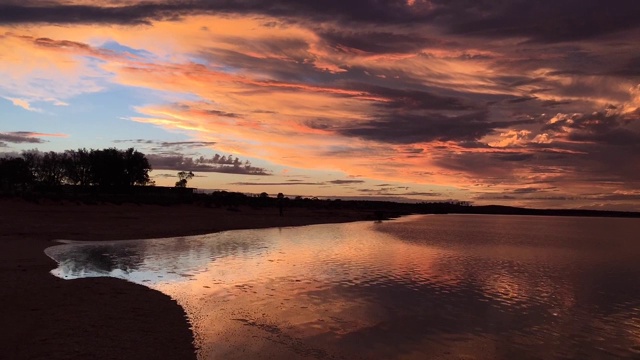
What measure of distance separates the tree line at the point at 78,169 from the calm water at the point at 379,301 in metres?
85.9

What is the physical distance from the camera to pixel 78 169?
120625 mm

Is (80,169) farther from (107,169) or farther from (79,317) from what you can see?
(79,317)

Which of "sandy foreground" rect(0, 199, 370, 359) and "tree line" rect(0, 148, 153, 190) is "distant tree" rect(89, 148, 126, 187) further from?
"sandy foreground" rect(0, 199, 370, 359)

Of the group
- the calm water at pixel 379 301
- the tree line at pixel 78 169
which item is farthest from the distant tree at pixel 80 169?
the calm water at pixel 379 301

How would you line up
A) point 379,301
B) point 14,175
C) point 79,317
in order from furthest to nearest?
point 14,175
point 379,301
point 79,317

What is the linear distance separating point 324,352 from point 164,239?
101 ft

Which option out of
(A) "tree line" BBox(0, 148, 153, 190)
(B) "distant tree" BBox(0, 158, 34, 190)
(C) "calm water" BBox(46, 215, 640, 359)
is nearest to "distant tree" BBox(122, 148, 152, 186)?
(A) "tree line" BBox(0, 148, 153, 190)

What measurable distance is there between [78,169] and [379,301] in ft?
391

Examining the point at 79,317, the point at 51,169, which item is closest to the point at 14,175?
the point at 51,169

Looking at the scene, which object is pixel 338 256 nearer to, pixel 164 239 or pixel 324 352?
pixel 164 239

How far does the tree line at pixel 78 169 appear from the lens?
11306cm

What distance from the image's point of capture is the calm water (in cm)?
1345

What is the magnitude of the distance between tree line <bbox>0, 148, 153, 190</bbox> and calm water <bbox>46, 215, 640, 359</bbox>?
85.9 metres

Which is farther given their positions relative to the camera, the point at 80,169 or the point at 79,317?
the point at 80,169
